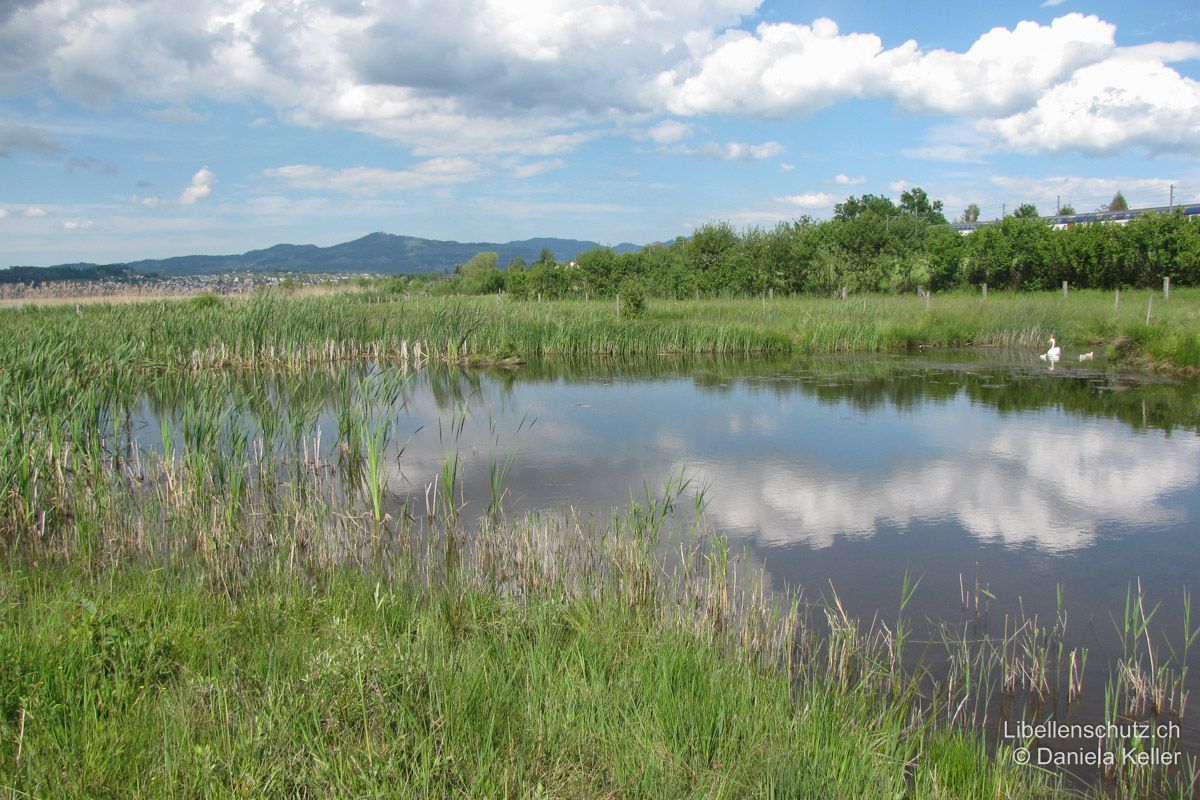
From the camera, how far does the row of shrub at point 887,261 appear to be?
26812 mm

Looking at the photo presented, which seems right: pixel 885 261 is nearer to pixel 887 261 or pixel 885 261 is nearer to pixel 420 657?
pixel 887 261

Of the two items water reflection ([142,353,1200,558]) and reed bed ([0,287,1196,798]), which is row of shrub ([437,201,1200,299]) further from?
reed bed ([0,287,1196,798])

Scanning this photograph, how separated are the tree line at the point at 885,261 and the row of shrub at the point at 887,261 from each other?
39mm

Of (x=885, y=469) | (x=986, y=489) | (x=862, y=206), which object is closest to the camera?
(x=986, y=489)

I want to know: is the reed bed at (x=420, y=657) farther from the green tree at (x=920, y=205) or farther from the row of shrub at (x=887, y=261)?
the green tree at (x=920, y=205)

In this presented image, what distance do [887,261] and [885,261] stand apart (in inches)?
3.3

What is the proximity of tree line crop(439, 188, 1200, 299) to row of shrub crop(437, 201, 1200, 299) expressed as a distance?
0.13 feet

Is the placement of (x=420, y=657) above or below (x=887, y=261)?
below

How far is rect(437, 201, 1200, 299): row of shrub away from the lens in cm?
2681

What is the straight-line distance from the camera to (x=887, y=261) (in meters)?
31.9

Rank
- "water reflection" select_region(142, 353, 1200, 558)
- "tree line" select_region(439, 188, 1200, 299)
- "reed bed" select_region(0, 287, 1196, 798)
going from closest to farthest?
"reed bed" select_region(0, 287, 1196, 798), "water reflection" select_region(142, 353, 1200, 558), "tree line" select_region(439, 188, 1200, 299)

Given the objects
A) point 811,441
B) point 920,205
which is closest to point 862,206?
point 920,205

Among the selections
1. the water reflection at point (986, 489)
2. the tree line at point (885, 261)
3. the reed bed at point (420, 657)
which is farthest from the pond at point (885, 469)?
the tree line at point (885, 261)

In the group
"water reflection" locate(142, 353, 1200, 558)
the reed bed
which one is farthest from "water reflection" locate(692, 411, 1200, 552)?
the reed bed
